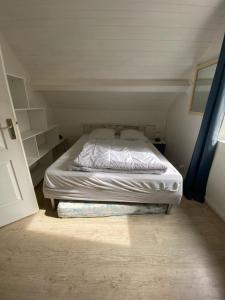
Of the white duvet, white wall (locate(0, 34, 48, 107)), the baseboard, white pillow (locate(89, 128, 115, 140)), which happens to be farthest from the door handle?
the baseboard

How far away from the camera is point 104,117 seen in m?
3.39

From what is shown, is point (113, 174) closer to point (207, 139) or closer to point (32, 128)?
point (207, 139)


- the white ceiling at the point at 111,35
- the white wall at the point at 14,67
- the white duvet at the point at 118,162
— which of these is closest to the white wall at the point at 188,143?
the white ceiling at the point at 111,35

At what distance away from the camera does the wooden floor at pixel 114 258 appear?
114 cm

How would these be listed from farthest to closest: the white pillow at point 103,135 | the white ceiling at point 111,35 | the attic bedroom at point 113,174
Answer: the white pillow at point 103,135
the white ceiling at point 111,35
the attic bedroom at point 113,174

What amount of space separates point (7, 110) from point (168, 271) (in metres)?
2.01

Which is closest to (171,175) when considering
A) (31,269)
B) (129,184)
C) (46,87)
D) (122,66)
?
(129,184)

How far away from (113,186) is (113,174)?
0.43 feet

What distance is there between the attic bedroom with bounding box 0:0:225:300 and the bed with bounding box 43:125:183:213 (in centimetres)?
1

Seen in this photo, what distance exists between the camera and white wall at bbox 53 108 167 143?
3.33m

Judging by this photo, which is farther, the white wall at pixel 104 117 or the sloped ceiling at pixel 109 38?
the white wall at pixel 104 117

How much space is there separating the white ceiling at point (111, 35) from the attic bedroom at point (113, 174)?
1cm

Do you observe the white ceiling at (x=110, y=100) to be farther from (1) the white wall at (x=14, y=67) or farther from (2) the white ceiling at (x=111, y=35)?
(2) the white ceiling at (x=111, y=35)

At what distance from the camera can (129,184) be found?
1.65 meters
